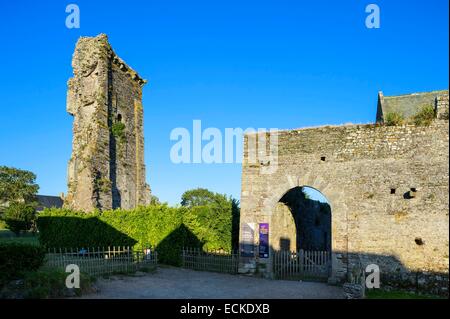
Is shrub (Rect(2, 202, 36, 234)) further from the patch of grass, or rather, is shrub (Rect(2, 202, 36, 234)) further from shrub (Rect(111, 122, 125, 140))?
the patch of grass

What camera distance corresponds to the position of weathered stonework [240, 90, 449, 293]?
12812 millimetres

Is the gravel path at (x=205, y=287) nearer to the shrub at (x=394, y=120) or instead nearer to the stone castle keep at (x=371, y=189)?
the stone castle keep at (x=371, y=189)

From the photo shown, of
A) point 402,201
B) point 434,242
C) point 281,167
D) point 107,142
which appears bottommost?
point 434,242

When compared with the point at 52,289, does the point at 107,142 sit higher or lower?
higher

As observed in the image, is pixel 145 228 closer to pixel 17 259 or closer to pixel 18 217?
pixel 17 259

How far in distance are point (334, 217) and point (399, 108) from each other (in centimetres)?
772

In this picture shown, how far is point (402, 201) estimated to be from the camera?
13312 millimetres

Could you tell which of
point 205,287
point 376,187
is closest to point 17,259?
point 205,287

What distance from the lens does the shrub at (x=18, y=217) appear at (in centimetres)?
4278

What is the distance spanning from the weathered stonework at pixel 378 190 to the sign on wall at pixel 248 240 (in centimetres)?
24

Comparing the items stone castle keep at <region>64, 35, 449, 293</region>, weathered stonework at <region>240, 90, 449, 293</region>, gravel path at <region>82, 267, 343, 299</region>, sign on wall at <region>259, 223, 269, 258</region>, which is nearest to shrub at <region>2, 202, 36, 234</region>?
stone castle keep at <region>64, 35, 449, 293</region>

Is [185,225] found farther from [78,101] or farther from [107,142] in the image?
[78,101]

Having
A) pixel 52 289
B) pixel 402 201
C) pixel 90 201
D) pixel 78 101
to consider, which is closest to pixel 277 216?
pixel 402 201

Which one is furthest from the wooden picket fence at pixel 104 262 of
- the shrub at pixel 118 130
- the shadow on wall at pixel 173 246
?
the shrub at pixel 118 130
